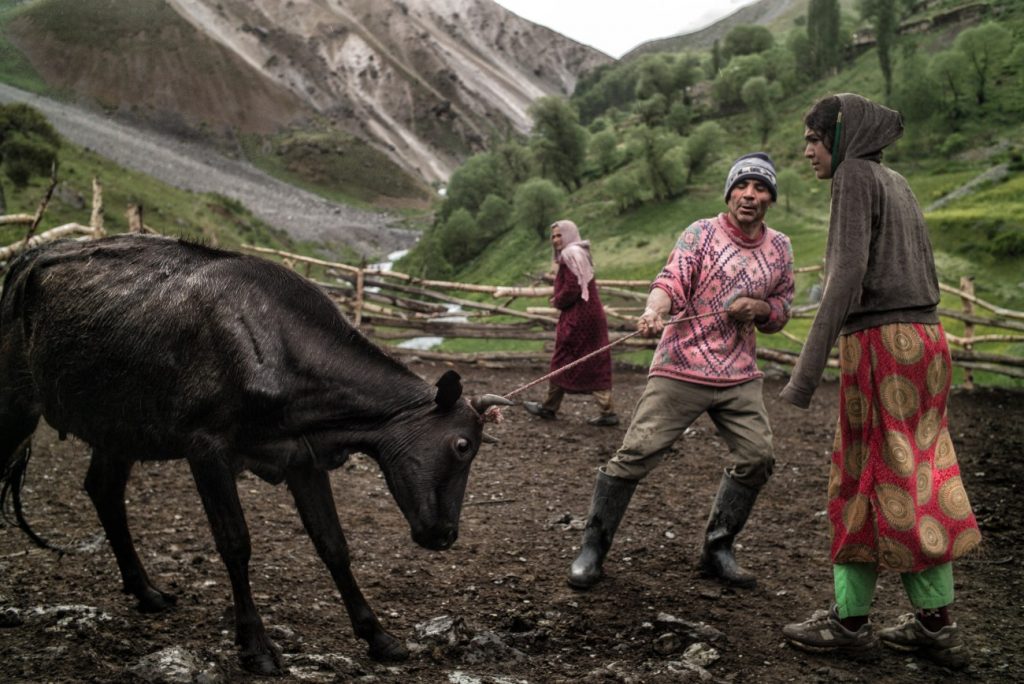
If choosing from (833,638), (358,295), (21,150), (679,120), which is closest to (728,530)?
(833,638)

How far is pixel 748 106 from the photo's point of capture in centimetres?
5559

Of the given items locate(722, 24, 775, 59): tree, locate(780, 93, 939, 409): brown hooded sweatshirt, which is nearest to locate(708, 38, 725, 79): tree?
locate(722, 24, 775, 59): tree

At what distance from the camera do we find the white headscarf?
7.76 meters

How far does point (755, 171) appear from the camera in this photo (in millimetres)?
3885

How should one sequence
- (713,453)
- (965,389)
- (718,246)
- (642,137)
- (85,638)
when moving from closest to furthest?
(85,638), (718,246), (713,453), (965,389), (642,137)

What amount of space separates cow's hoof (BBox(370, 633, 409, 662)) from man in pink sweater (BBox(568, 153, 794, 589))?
1178 millimetres

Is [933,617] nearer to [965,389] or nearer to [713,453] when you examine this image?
[713,453]

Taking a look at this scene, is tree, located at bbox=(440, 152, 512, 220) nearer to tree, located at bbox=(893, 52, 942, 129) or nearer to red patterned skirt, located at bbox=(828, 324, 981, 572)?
tree, located at bbox=(893, 52, 942, 129)

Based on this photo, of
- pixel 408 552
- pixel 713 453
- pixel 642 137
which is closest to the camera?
pixel 408 552

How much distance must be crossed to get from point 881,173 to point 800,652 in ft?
6.66

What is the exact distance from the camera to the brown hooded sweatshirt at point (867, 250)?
10.3 ft

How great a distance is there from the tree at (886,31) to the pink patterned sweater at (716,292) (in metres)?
44.9

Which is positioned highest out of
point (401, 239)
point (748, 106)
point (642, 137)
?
point (748, 106)

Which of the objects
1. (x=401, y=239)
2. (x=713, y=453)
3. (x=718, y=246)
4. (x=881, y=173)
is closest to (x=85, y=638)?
(x=718, y=246)
